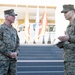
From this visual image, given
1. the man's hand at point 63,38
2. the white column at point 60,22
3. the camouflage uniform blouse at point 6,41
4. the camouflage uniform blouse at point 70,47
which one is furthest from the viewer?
the white column at point 60,22

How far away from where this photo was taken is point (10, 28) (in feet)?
11.5

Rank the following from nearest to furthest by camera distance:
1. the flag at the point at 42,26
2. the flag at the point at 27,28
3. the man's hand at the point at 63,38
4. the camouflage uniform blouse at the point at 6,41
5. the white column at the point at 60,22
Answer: the man's hand at the point at 63,38
the camouflage uniform blouse at the point at 6,41
the flag at the point at 42,26
the flag at the point at 27,28
the white column at the point at 60,22

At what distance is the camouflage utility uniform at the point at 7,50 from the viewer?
3375mm

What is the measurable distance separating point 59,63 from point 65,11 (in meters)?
3.14

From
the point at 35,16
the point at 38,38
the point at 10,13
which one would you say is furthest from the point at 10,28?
the point at 35,16

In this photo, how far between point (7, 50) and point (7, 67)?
22 cm

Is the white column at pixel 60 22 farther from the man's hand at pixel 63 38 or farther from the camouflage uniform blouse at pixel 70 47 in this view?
the man's hand at pixel 63 38

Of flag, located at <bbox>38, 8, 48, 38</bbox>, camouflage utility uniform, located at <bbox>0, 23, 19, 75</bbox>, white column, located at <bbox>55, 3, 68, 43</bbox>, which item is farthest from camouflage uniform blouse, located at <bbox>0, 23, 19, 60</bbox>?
white column, located at <bbox>55, 3, 68, 43</bbox>

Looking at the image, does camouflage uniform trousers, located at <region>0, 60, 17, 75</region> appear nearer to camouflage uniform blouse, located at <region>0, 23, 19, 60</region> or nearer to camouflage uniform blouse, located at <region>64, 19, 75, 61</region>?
camouflage uniform blouse, located at <region>0, 23, 19, 60</region>

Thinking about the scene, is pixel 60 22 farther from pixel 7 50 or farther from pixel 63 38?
pixel 63 38

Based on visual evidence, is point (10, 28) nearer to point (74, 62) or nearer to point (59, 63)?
point (74, 62)

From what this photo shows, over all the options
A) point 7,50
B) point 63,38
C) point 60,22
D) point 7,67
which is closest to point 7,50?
point 7,50

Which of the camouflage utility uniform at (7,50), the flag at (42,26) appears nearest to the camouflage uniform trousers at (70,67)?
the camouflage utility uniform at (7,50)

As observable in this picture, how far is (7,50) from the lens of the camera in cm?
337
